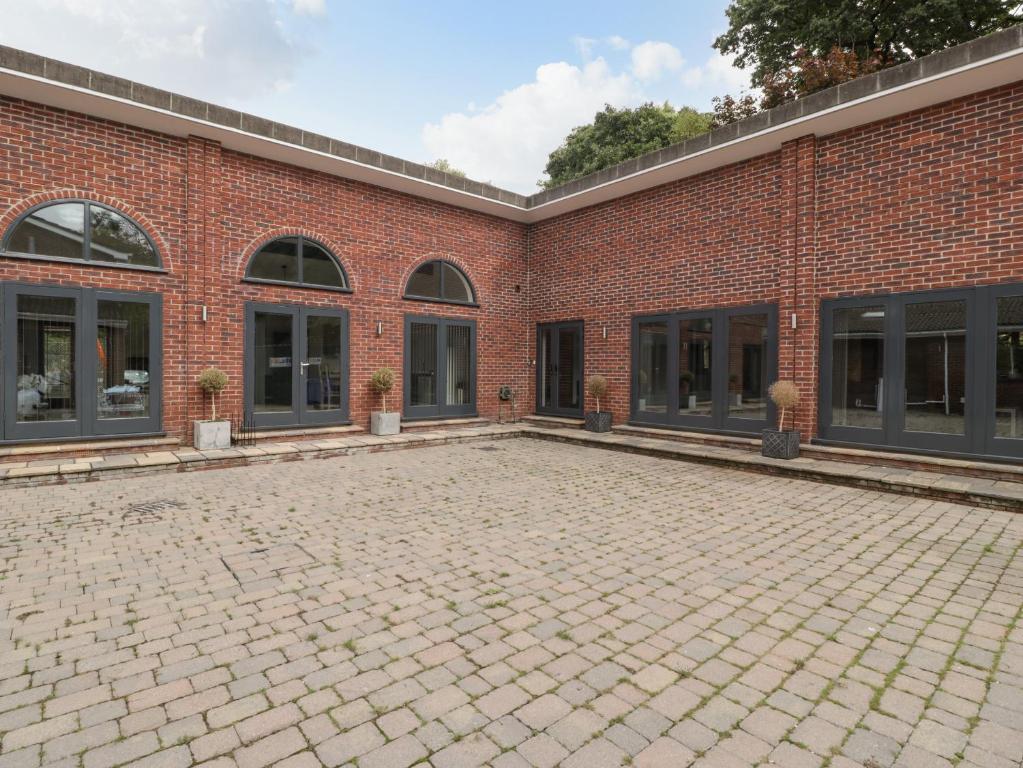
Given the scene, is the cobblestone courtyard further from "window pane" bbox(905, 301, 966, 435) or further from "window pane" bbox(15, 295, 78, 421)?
"window pane" bbox(15, 295, 78, 421)

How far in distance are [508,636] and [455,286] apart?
8.78m

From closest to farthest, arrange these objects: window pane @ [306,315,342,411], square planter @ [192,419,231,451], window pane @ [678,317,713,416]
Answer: square planter @ [192,419,231,451] → window pane @ [678,317,713,416] → window pane @ [306,315,342,411]

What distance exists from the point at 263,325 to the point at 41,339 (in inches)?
104

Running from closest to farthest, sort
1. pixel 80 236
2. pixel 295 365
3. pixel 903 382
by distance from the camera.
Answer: pixel 903 382
pixel 80 236
pixel 295 365

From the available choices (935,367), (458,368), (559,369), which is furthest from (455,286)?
(935,367)

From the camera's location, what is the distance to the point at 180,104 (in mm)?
7207

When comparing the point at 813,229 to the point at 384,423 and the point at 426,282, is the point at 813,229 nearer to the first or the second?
the point at 426,282

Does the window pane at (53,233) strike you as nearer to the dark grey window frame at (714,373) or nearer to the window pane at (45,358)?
the window pane at (45,358)

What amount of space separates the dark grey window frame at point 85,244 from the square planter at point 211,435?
2.20 meters

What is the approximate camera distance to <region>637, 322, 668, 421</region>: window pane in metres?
9.55

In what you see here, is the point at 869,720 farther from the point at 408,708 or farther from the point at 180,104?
the point at 180,104

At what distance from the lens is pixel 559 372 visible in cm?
1153

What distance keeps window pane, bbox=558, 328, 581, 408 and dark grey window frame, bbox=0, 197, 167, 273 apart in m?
6.95

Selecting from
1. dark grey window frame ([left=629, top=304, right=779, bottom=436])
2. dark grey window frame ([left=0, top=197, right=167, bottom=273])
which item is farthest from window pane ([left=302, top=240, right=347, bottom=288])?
dark grey window frame ([left=629, top=304, right=779, bottom=436])
